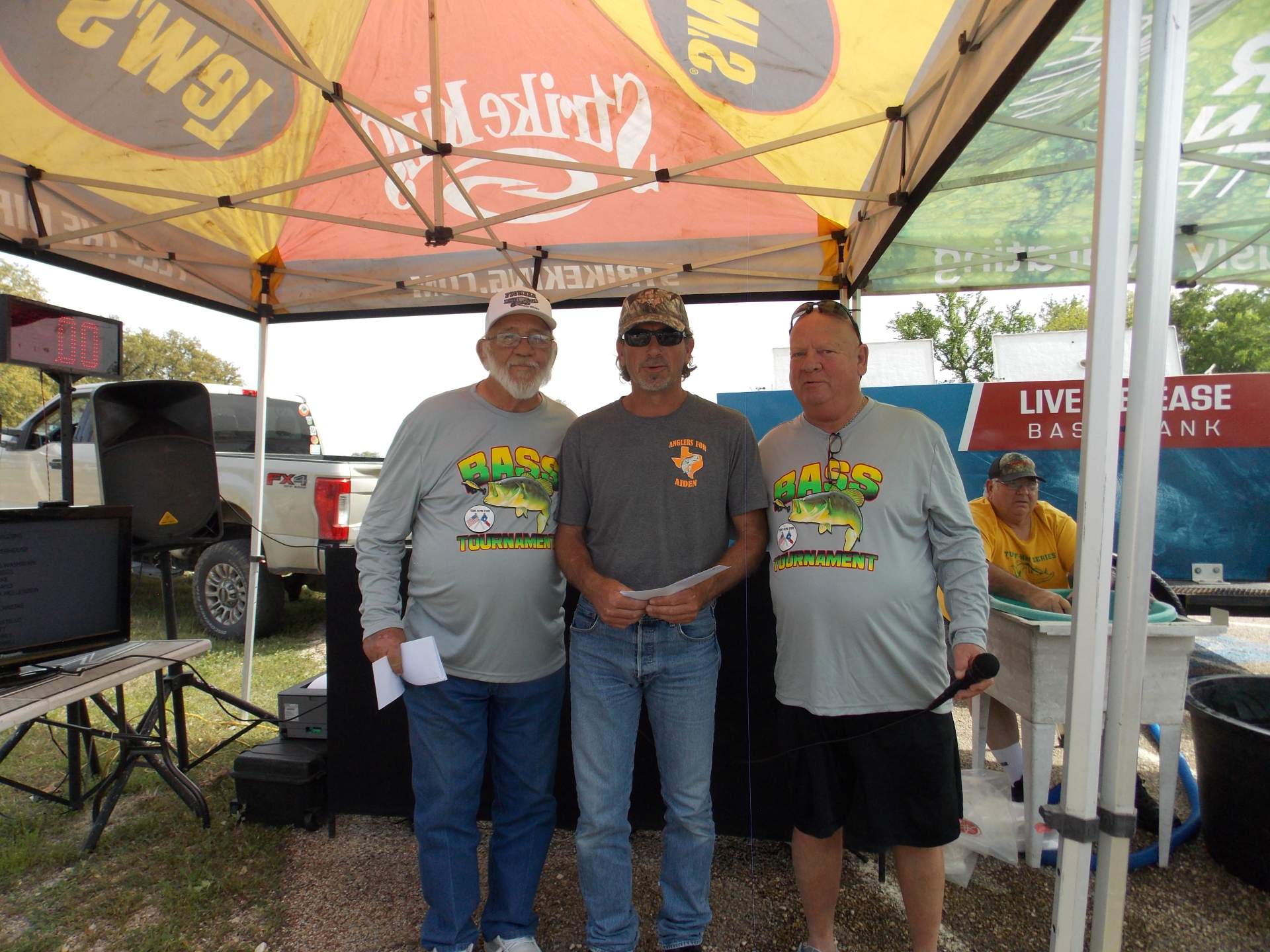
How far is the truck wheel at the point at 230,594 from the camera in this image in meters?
6.18

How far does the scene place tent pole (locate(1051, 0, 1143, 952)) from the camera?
4.40ft

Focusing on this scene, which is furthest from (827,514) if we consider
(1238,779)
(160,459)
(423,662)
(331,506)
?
(331,506)

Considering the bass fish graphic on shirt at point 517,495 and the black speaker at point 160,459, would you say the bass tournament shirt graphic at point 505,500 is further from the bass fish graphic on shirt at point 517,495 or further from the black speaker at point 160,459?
the black speaker at point 160,459

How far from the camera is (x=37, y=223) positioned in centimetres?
334

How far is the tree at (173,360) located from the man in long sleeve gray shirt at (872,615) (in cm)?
2685

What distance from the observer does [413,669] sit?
1.98 meters

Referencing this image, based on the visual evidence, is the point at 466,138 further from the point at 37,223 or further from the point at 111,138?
the point at 37,223

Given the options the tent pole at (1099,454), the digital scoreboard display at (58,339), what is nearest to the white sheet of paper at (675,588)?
the tent pole at (1099,454)

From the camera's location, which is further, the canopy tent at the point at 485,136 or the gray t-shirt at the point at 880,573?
the canopy tent at the point at 485,136

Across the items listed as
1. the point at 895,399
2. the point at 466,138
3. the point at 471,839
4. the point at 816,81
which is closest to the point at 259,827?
the point at 471,839

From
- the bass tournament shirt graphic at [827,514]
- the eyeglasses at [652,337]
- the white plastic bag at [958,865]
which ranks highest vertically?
the eyeglasses at [652,337]

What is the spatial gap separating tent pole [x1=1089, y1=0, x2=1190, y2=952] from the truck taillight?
552cm

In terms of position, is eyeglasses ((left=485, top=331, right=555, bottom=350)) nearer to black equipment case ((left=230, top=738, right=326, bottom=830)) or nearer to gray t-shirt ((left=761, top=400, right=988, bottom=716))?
gray t-shirt ((left=761, top=400, right=988, bottom=716))

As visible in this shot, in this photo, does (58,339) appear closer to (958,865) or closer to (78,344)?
(78,344)
